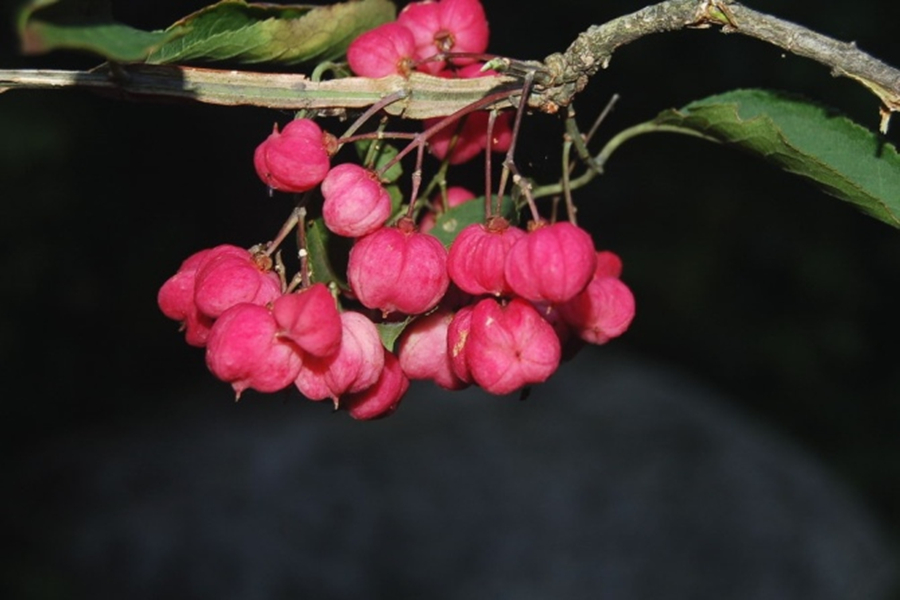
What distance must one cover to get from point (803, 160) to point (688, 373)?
14.0ft

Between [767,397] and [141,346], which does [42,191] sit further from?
[767,397]

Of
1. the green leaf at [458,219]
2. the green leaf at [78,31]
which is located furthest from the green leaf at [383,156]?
the green leaf at [78,31]

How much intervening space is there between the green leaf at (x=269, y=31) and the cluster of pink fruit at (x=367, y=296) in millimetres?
109

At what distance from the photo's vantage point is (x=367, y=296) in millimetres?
1118

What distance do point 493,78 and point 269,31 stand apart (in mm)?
271

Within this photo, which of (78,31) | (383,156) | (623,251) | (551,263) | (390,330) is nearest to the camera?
(78,31)

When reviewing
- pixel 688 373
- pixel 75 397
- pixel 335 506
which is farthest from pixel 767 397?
pixel 75 397

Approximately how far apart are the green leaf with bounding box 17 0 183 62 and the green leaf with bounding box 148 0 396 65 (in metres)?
0.13

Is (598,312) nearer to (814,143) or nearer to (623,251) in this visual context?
(814,143)

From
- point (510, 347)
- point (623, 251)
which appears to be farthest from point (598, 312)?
point (623, 251)

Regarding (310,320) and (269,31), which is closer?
(310,320)

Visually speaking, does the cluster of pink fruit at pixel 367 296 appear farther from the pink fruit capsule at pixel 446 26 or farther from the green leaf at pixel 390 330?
the pink fruit capsule at pixel 446 26

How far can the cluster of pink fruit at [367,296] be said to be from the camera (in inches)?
42.6

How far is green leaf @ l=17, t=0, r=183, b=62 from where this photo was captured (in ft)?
2.76
